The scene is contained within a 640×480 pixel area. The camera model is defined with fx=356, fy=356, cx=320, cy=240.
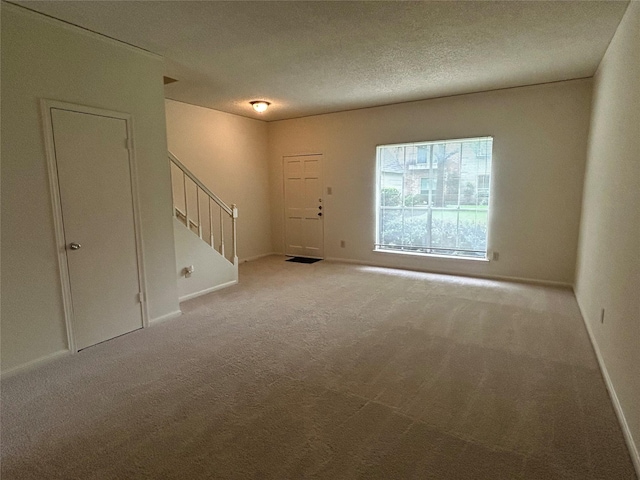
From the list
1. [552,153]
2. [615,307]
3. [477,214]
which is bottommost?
[615,307]

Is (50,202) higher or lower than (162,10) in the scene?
lower

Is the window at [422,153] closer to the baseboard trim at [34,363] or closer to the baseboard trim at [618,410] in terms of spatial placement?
the baseboard trim at [618,410]

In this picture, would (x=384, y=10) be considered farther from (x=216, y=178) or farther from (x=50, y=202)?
(x=216, y=178)

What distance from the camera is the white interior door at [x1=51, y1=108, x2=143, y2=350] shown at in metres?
2.99

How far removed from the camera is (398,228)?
20.1 feet

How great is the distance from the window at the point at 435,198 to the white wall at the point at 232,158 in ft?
8.05

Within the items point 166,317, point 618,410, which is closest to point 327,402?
point 618,410

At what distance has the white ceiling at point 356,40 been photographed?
2.67 m

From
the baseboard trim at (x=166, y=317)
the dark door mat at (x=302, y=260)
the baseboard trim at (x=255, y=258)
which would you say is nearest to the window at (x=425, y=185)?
the dark door mat at (x=302, y=260)

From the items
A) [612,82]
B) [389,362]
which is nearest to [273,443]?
[389,362]

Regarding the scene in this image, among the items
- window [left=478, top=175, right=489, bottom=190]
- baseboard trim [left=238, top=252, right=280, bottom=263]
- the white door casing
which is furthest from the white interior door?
window [left=478, top=175, right=489, bottom=190]

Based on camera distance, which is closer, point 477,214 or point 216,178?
point 477,214

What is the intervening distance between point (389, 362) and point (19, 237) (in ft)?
9.90

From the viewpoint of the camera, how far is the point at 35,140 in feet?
9.07
